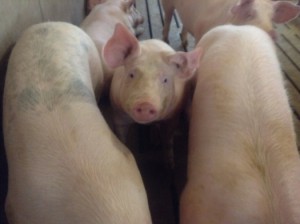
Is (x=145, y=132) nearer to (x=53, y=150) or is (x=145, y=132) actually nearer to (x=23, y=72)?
(x=23, y=72)

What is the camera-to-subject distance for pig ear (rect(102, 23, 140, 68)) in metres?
1.75

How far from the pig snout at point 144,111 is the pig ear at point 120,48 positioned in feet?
1.01

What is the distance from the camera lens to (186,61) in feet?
5.74

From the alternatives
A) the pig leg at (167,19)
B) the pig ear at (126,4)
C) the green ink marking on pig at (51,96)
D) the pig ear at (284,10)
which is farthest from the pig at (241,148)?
the pig leg at (167,19)

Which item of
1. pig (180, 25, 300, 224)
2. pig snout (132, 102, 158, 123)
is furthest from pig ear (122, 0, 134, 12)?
pig snout (132, 102, 158, 123)

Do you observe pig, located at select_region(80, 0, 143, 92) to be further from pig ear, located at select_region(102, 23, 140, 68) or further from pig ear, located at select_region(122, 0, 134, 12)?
pig ear, located at select_region(102, 23, 140, 68)

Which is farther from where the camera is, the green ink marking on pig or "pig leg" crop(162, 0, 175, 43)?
"pig leg" crop(162, 0, 175, 43)

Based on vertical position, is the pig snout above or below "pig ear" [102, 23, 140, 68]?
below

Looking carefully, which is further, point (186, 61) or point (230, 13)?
point (230, 13)

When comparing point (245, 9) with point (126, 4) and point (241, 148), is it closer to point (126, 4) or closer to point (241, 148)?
point (126, 4)

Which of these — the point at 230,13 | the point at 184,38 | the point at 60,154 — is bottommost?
the point at 184,38

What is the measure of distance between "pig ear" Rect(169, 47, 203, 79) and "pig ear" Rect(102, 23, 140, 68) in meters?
0.16

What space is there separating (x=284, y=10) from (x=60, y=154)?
1677 millimetres

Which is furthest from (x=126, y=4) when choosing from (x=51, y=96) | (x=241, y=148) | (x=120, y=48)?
(x=241, y=148)
